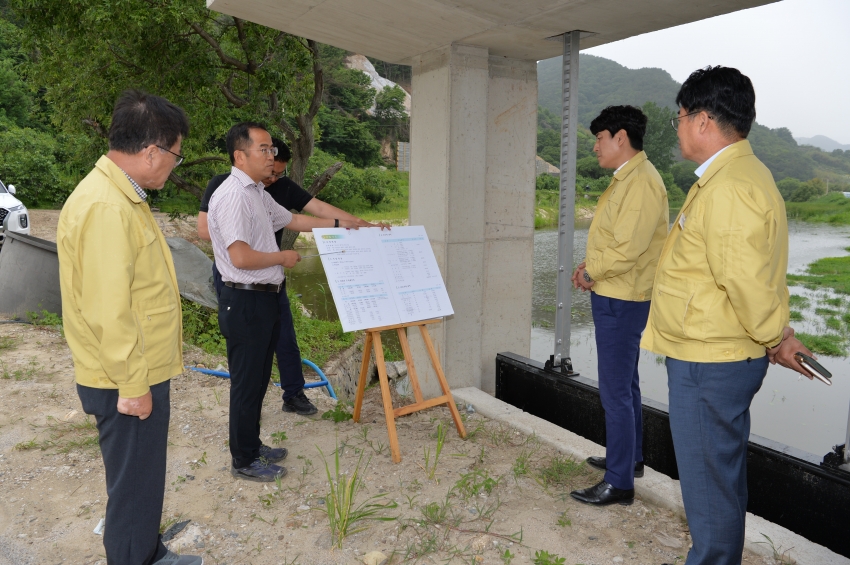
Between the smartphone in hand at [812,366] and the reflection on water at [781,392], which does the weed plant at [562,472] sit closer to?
the smartphone in hand at [812,366]

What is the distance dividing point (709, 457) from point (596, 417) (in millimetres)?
2216

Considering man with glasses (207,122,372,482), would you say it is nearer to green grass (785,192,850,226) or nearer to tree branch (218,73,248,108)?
tree branch (218,73,248,108)

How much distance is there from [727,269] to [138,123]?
6.50ft

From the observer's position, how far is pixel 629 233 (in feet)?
9.21

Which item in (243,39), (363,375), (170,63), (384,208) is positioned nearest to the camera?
(363,375)

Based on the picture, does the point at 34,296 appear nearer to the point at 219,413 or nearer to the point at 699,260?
the point at 219,413

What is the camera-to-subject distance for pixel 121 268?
1.85 meters

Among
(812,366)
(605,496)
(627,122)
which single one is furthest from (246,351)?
(812,366)

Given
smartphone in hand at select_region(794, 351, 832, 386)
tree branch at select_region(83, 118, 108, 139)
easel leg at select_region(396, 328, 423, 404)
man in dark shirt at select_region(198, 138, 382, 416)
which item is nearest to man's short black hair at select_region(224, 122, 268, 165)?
man in dark shirt at select_region(198, 138, 382, 416)

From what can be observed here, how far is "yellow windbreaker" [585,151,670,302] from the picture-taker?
2820 millimetres

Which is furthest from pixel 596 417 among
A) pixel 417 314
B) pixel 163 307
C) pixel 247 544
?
pixel 163 307

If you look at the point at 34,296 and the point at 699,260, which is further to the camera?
the point at 34,296

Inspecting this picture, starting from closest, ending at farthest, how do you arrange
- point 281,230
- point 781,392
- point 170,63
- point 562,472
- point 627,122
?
1. point 627,122
2. point 562,472
3. point 281,230
4. point 170,63
5. point 781,392

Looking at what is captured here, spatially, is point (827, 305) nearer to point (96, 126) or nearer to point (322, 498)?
point (322, 498)
